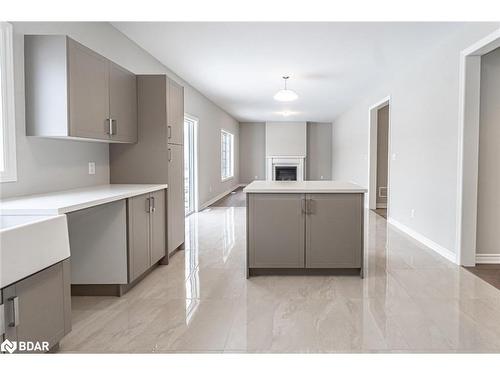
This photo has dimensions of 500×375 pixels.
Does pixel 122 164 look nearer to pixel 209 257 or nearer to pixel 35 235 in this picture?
pixel 209 257

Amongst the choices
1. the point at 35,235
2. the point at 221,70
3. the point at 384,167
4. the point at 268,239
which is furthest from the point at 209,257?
the point at 384,167

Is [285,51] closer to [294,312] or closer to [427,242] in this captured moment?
[427,242]

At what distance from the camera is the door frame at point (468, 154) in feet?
12.5

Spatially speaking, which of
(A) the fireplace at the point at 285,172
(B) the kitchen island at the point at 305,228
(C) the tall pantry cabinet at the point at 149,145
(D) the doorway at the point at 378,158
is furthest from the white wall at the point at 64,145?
(A) the fireplace at the point at 285,172

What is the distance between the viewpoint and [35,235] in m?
1.83

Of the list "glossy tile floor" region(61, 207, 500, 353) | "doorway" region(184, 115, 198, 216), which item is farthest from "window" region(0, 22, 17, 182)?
"doorway" region(184, 115, 198, 216)

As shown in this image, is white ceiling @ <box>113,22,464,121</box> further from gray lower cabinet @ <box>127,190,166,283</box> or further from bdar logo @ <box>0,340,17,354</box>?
bdar logo @ <box>0,340,17,354</box>

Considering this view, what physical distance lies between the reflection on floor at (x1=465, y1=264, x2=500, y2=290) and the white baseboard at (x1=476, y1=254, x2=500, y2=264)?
0.07 meters

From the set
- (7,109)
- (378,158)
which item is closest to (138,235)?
(7,109)

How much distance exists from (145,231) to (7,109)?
1435mm

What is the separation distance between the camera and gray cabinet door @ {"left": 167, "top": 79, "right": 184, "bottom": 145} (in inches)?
161

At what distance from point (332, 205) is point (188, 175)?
15.8 feet

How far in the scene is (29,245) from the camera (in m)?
1.79

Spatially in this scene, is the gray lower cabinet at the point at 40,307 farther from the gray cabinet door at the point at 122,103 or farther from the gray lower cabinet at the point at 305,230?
the gray lower cabinet at the point at 305,230
